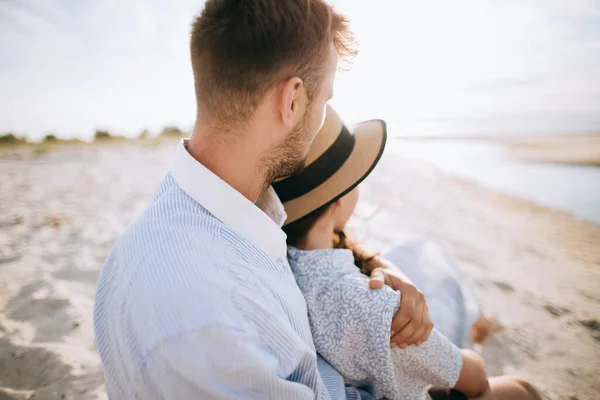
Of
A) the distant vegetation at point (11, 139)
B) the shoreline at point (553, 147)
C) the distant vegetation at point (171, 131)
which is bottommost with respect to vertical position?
the distant vegetation at point (171, 131)

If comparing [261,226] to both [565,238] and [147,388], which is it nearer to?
[147,388]

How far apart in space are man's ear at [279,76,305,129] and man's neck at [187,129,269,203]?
20cm

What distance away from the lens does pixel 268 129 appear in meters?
1.29

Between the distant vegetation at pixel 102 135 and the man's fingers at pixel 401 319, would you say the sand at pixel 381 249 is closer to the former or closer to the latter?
the man's fingers at pixel 401 319

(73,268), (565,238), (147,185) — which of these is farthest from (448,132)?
(73,268)

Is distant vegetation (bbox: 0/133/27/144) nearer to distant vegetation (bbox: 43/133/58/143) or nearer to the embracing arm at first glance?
distant vegetation (bbox: 43/133/58/143)

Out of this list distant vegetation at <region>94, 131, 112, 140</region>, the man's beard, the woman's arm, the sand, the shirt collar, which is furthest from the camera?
distant vegetation at <region>94, 131, 112, 140</region>

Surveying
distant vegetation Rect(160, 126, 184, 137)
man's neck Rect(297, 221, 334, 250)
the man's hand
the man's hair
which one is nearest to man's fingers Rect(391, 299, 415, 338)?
the man's hand

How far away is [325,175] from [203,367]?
117 centimetres

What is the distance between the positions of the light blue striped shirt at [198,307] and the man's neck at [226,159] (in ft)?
0.27

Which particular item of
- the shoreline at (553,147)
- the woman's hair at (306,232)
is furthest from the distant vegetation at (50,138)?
the shoreline at (553,147)

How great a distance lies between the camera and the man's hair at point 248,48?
1.16 meters

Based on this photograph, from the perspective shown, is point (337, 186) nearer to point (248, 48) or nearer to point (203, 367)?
point (248, 48)

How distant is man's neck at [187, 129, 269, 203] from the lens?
1215 mm
